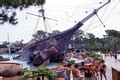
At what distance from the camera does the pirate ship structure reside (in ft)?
162

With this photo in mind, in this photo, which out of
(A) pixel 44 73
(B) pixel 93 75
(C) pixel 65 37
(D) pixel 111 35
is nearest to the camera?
(A) pixel 44 73

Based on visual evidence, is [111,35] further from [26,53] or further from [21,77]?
[21,77]

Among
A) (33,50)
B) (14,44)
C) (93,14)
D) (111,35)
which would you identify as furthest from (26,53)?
(111,35)

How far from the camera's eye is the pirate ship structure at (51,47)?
49438 millimetres

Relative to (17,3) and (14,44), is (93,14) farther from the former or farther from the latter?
(14,44)

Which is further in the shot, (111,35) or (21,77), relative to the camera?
(111,35)

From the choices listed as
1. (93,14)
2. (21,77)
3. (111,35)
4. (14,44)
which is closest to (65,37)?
(93,14)

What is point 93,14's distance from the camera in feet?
155

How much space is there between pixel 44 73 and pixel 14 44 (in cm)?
8637

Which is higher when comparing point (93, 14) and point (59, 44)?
point (93, 14)

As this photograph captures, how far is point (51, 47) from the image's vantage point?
5375cm

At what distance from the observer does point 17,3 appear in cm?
1503

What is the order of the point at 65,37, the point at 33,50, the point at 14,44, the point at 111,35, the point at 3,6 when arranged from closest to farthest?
the point at 3,6 < the point at 65,37 < the point at 33,50 < the point at 14,44 < the point at 111,35

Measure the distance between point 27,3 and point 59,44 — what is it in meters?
36.3
